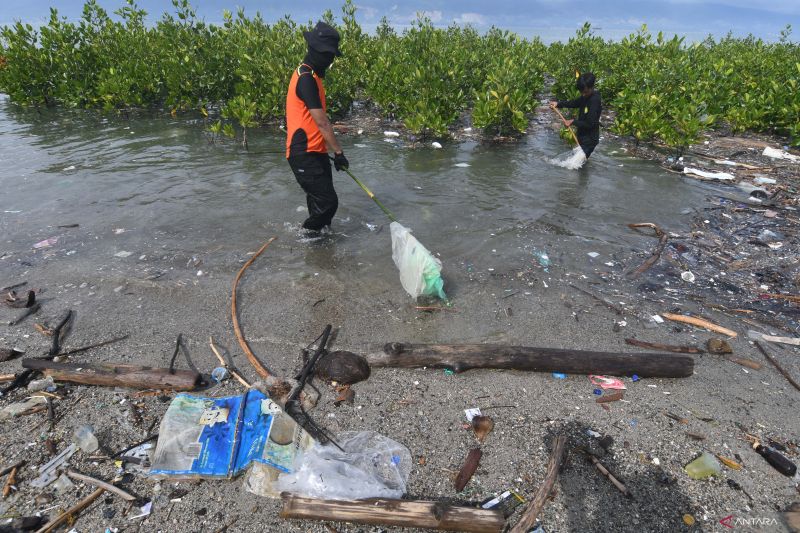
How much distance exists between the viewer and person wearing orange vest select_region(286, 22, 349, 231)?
480 cm

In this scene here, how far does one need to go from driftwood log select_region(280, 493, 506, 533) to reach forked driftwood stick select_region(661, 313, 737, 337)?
3236 millimetres

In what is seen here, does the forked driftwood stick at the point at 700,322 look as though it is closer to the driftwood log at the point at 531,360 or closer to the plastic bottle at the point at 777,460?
the driftwood log at the point at 531,360

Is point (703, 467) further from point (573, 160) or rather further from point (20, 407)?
point (573, 160)

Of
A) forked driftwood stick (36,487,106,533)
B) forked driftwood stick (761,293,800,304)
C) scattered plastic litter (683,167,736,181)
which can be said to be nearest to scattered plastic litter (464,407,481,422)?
forked driftwood stick (36,487,106,533)

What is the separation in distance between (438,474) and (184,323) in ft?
9.96

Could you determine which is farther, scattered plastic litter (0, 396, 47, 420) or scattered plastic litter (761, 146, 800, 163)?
scattered plastic litter (761, 146, 800, 163)

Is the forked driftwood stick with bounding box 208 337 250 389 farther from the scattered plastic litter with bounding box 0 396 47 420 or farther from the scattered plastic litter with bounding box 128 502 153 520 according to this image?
the scattered plastic litter with bounding box 0 396 47 420

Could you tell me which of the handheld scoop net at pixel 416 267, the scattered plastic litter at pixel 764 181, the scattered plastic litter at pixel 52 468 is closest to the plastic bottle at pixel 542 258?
the handheld scoop net at pixel 416 267

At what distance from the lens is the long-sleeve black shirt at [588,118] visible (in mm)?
9219

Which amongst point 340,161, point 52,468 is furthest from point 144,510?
point 340,161

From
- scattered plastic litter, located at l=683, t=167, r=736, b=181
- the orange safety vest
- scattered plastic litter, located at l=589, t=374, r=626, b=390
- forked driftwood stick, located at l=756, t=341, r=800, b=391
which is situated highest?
the orange safety vest

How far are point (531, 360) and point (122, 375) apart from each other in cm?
339

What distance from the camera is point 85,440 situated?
121 inches

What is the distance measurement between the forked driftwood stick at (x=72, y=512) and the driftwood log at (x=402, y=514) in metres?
1.19
